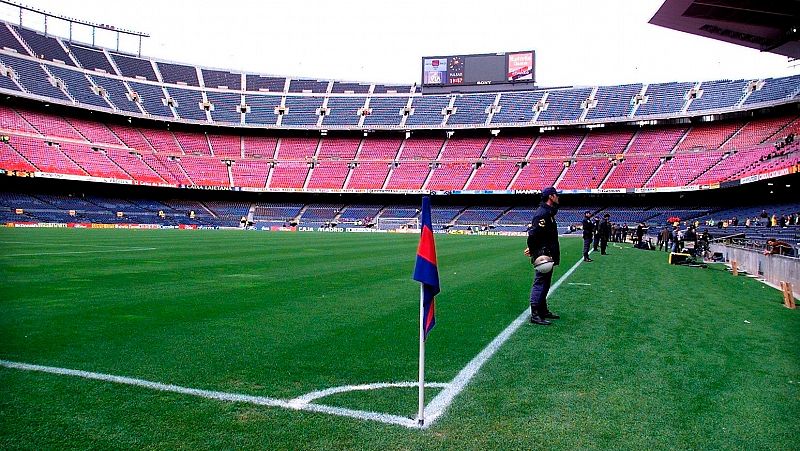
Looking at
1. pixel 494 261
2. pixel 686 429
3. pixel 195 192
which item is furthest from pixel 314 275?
pixel 195 192

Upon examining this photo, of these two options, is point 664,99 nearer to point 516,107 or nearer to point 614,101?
point 614,101

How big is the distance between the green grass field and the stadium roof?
24.2 feet

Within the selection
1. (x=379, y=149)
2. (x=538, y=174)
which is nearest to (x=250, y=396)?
(x=538, y=174)

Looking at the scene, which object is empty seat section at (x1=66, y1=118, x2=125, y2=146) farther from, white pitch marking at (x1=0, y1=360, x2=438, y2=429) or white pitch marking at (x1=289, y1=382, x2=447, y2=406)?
white pitch marking at (x1=289, y1=382, x2=447, y2=406)

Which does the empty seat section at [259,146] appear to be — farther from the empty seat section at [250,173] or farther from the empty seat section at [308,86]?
the empty seat section at [308,86]

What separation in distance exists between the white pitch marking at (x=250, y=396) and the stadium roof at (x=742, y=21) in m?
13.3

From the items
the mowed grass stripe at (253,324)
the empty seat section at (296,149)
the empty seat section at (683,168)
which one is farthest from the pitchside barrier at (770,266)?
the empty seat section at (296,149)

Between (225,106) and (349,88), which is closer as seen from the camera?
(225,106)

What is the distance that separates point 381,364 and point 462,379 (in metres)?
0.79

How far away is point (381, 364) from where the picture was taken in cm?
483

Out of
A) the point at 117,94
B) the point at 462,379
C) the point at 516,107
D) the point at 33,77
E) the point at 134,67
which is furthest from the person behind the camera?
the point at 134,67

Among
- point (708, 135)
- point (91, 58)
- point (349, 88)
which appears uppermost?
point (91, 58)

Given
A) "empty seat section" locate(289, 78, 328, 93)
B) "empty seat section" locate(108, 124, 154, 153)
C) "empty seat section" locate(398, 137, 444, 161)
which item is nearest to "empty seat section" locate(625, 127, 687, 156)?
"empty seat section" locate(398, 137, 444, 161)

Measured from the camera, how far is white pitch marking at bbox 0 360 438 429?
3.57 m
